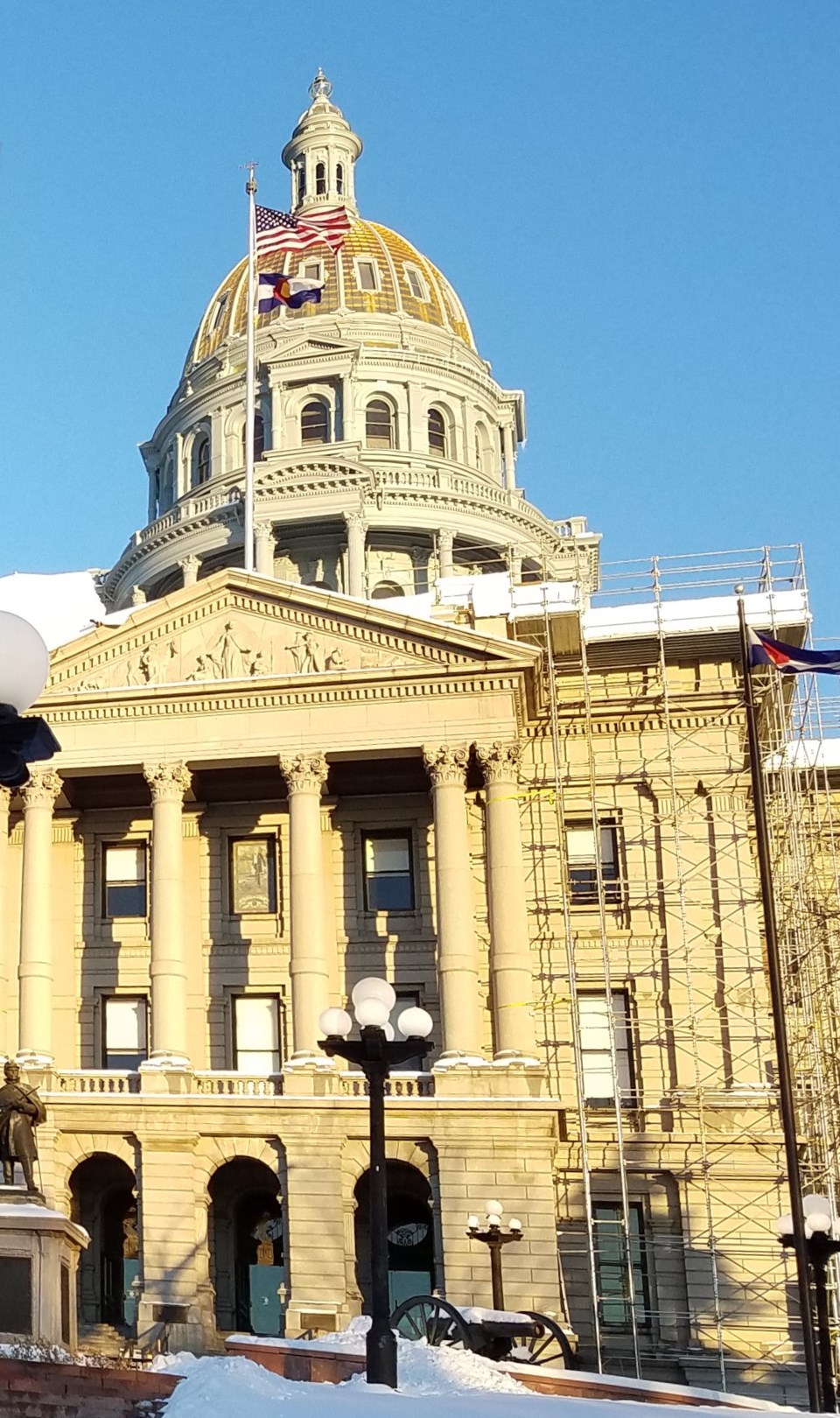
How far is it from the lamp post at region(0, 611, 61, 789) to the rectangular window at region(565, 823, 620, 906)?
31.6 m

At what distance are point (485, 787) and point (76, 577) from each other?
46245 mm

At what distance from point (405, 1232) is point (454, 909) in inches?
293

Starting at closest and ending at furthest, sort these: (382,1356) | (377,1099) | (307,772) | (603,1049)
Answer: (382,1356)
(377,1099)
(307,772)
(603,1049)

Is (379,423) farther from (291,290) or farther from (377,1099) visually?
(377,1099)

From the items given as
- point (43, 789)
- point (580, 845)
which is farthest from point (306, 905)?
point (580, 845)

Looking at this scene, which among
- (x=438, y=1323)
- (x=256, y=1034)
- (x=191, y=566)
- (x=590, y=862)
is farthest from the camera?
(x=191, y=566)

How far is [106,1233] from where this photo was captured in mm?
39969

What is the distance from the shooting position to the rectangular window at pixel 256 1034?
40.6m

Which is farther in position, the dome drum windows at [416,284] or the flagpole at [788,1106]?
the dome drum windows at [416,284]

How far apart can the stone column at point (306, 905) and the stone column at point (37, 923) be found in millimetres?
5249

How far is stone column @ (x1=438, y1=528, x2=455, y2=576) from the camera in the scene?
65.6 metres

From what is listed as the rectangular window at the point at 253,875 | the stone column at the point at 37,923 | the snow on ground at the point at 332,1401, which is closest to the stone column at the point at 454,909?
the rectangular window at the point at 253,875

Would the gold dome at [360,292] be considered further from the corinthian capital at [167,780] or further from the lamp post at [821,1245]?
the lamp post at [821,1245]

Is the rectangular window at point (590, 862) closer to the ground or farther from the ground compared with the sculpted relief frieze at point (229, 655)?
closer to the ground
